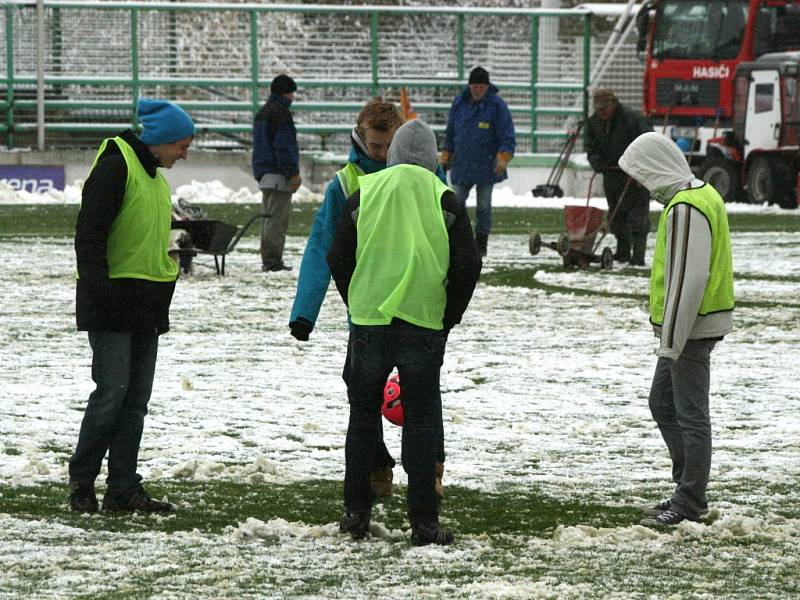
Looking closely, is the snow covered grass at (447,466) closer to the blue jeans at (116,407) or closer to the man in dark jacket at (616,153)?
the blue jeans at (116,407)

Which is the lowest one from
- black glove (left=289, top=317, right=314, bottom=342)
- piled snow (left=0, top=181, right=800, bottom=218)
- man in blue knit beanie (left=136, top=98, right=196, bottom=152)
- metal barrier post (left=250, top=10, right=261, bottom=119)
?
piled snow (left=0, top=181, right=800, bottom=218)

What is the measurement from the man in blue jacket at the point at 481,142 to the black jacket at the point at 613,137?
1000mm

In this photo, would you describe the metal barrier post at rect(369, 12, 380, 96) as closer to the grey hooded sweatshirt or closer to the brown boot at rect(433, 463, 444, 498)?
the brown boot at rect(433, 463, 444, 498)

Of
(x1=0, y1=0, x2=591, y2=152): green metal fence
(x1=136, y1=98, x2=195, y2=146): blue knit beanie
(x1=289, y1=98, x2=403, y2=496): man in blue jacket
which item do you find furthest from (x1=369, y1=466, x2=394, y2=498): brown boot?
(x1=0, y1=0, x2=591, y2=152): green metal fence

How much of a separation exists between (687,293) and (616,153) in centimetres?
1028

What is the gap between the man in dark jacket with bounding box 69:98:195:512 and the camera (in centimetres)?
636

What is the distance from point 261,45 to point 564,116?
5782mm

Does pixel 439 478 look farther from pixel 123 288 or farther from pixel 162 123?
pixel 162 123

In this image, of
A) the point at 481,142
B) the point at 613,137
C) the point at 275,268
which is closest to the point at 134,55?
the point at 481,142

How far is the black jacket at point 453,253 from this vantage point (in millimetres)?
5973

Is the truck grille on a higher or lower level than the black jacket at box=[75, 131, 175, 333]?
higher

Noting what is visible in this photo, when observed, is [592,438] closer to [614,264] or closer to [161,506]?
[161,506]

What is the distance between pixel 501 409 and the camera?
9.12 metres

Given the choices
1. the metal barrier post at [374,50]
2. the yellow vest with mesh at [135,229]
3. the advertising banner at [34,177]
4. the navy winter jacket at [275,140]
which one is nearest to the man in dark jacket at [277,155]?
the navy winter jacket at [275,140]
